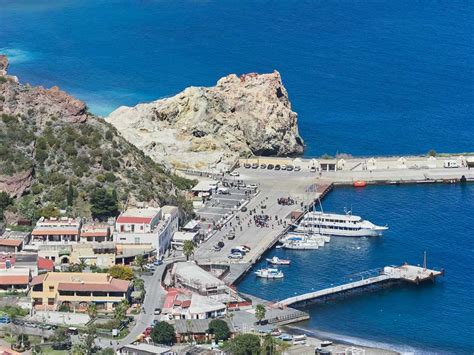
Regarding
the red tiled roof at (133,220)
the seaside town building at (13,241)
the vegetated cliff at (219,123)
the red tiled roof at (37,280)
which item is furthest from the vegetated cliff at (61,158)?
the vegetated cliff at (219,123)

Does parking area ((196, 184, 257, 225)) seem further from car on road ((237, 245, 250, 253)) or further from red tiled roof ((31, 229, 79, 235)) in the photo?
red tiled roof ((31, 229, 79, 235))

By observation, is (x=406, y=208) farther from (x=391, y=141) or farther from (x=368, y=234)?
(x=391, y=141)

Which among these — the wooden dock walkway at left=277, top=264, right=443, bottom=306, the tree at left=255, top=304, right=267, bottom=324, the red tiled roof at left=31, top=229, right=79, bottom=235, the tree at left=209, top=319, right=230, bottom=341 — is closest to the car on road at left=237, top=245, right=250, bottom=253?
the wooden dock walkway at left=277, top=264, right=443, bottom=306

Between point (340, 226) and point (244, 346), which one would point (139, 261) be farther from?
point (340, 226)

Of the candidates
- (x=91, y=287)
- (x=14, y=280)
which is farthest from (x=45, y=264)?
(x=91, y=287)

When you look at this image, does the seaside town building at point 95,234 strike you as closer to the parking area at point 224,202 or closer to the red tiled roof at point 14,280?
the red tiled roof at point 14,280
